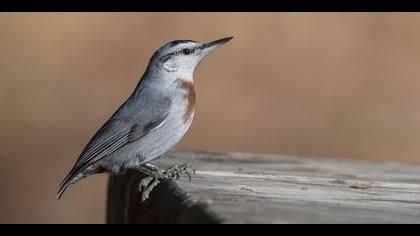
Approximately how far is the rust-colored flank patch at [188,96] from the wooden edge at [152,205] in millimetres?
527

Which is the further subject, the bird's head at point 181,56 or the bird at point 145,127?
the bird's head at point 181,56

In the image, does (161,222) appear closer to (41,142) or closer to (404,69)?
(41,142)

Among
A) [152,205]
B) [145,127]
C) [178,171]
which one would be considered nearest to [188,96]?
[145,127]

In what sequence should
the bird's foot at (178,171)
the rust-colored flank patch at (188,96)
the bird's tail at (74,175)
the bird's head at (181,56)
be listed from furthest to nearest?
the bird's head at (181,56) < the rust-colored flank patch at (188,96) < the bird's tail at (74,175) < the bird's foot at (178,171)

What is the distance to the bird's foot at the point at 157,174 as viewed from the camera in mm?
3883

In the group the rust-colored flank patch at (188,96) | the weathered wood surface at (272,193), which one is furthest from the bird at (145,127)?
the weathered wood surface at (272,193)

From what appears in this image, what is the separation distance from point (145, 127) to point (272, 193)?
1.72 m

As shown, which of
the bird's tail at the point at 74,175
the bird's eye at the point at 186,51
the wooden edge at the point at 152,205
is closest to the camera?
the wooden edge at the point at 152,205

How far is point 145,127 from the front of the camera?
17.3 ft

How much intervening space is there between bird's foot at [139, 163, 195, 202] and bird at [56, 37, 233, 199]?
0.86ft

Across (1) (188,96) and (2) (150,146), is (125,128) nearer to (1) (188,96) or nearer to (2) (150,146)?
(2) (150,146)

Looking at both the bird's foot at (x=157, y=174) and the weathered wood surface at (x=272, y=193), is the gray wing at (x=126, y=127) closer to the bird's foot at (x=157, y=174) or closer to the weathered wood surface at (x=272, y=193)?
the weathered wood surface at (x=272, y=193)
